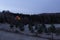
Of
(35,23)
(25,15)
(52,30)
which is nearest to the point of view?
(52,30)

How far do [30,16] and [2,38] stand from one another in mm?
5653

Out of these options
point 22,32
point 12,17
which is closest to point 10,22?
point 12,17

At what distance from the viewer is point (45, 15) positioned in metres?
20.6

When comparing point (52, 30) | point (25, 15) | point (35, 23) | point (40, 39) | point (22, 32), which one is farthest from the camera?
point (25, 15)

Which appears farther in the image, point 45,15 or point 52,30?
point 45,15

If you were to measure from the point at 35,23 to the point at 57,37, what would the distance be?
421 centimetres

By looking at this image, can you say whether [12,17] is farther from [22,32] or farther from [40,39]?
[40,39]

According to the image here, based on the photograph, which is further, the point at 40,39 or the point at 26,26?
the point at 26,26

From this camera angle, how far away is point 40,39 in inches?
583

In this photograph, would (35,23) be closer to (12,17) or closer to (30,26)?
(30,26)

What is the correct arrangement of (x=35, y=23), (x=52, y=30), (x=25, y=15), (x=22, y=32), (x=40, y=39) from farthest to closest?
1. (x=25, y=15)
2. (x=35, y=23)
3. (x=22, y=32)
4. (x=52, y=30)
5. (x=40, y=39)

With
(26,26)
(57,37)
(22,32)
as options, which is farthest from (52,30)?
(26,26)

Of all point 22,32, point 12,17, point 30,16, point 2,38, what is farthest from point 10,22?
point 2,38

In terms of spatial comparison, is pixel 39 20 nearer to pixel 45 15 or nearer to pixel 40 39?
pixel 45 15
